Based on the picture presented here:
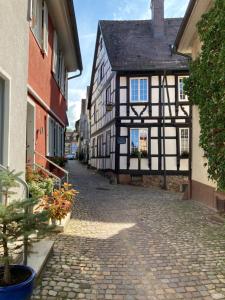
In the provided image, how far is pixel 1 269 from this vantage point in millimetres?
3299

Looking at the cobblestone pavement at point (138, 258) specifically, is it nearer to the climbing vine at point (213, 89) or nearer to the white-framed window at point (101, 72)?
the climbing vine at point (213, 89)

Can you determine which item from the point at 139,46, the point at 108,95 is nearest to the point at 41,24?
the point at 139,46

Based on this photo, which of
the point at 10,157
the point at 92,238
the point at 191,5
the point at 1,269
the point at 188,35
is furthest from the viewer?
the point at 188,35

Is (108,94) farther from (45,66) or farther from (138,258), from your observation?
(138,258)

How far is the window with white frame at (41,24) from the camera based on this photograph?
8334 mm

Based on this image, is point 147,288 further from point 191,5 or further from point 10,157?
point 191,5

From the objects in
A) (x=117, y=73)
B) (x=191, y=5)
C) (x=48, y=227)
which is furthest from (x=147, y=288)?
(x=117, y=73)

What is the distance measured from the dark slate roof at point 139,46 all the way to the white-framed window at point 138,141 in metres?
3.13

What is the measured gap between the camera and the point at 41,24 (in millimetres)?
9117

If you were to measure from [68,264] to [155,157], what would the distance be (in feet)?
44.7

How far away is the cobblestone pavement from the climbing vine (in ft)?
4.74

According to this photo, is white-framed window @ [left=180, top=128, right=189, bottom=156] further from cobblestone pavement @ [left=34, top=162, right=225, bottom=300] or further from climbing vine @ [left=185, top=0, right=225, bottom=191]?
cobblestone pavement @ [left=34, top=162, right=225, bottom=300]

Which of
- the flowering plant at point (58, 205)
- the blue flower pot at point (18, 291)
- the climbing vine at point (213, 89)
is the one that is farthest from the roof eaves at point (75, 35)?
the blue flower pot at point (18, 291)

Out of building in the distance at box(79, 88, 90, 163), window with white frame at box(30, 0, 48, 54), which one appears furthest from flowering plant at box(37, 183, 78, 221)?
building in the distance at box(79, 88, 90, 163)
